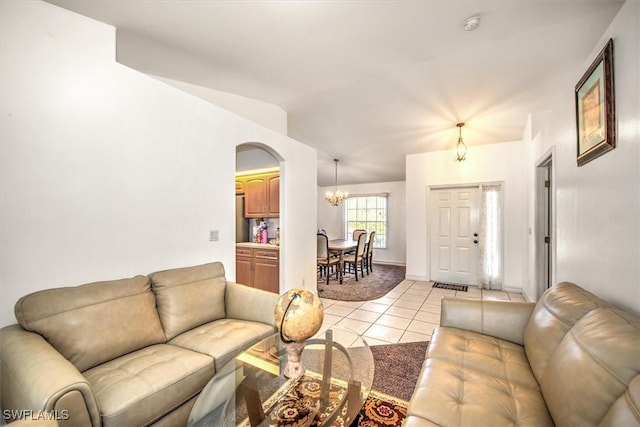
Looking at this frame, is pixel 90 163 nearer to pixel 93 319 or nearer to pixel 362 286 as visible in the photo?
pixel 93 319

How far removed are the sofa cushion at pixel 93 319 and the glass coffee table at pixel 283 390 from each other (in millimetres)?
650

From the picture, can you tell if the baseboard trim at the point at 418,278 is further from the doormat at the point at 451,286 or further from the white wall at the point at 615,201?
the white wall at the point at 615,201

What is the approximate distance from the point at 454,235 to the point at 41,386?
550 cm

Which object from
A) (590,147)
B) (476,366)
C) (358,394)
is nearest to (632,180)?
(590,147)

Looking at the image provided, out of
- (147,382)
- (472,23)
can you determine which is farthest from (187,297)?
(472,23)

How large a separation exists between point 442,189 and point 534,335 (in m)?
3.99

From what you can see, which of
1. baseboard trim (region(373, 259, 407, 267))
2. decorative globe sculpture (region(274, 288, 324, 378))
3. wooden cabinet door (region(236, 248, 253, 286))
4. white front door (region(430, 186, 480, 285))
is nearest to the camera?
decorative globe sculpture (region(274, 288, 324, 378))

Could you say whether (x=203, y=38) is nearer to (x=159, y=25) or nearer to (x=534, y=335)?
(x=159, y=25)

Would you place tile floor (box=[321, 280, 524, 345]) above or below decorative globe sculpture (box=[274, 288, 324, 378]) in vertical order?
below

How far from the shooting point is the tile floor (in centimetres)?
295

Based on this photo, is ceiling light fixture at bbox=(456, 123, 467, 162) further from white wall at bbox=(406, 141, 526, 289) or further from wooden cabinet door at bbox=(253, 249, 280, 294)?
wooden cabinet door at bbox=(253, 249, 280, 294)

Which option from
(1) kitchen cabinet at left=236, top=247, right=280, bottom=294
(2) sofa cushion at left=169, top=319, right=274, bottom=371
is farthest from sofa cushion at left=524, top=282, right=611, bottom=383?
(1) kitchen cabinet at left=236, top=247, right=280, bottom=294

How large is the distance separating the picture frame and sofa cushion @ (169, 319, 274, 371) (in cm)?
262

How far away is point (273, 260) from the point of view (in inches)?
151
